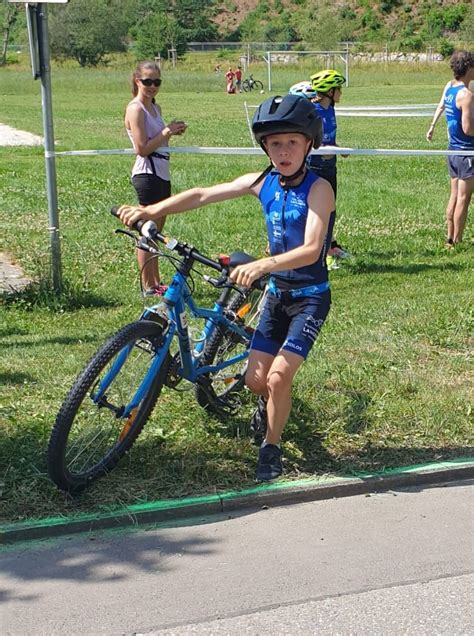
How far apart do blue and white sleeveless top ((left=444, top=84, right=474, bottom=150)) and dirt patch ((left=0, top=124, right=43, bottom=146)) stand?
48.1 feet

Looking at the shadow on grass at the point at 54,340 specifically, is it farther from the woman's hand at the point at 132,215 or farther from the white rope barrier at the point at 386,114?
the white rope barrier at the point at 386,114

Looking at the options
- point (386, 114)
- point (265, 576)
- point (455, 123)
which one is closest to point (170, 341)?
point (265, 576)

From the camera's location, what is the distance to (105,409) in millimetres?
4570

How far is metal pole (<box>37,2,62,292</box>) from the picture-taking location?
24.7 feet

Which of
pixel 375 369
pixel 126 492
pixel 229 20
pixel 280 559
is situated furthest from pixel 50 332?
pixel 229 20

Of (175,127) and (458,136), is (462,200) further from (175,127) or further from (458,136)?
(175,127)

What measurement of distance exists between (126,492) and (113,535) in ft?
0.96

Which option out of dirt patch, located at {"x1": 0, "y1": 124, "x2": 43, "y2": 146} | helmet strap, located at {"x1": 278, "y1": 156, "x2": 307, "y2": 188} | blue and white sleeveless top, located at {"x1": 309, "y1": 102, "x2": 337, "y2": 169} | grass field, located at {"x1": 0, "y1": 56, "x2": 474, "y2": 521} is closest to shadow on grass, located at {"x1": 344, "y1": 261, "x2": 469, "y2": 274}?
grass field, located at {"x1": 0, "y1": 56, "x2": 474, "y2": 521}

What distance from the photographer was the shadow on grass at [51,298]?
26.9 ft

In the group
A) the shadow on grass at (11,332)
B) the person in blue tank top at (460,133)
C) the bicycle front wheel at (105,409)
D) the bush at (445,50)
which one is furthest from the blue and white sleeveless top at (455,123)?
the bush at (445,50)

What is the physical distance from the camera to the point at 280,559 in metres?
4.07

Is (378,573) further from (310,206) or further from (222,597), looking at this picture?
(310,206)

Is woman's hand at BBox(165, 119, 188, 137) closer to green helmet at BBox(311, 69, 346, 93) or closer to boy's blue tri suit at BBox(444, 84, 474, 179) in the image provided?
green helmet at BBox(311, 69, 346, 93)

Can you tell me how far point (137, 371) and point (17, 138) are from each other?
21.1 m
